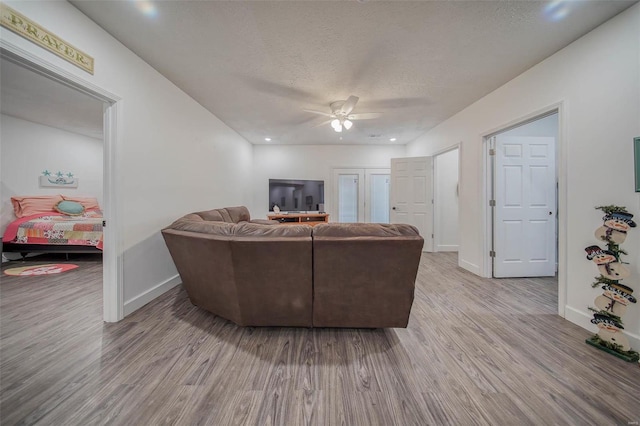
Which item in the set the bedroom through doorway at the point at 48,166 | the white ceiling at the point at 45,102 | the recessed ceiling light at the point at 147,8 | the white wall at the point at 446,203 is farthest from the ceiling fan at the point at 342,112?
the bedroom through doorway at the point at 48,166

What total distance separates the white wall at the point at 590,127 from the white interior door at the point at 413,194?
203cm

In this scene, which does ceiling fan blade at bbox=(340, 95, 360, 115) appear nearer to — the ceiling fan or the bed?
the ceiling fan

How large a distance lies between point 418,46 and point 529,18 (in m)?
0.80

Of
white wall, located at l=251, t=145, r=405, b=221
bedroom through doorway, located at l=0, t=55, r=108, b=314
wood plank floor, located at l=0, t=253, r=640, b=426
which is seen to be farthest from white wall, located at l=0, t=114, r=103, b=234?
white wall, located at l=251, t=145, r=405, b=221

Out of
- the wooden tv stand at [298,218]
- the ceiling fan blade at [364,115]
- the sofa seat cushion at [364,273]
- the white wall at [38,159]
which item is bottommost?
the sofa seat cushion at [364,273]

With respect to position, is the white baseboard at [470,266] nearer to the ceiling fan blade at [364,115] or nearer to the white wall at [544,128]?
the white wall at [544,128]

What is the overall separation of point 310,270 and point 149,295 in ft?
6.42

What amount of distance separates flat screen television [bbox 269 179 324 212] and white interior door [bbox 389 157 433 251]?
1965mm

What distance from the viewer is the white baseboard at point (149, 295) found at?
202 cm

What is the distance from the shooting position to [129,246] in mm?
2041

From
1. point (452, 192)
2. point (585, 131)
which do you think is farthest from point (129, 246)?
point (452, 192)

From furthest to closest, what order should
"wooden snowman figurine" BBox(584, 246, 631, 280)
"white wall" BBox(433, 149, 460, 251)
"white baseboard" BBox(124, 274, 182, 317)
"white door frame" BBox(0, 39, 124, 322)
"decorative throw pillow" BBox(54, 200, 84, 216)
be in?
"white wall" BBox(433, 149, 460, 251), "decorative throw pillow" BBox(54, 200, 84, 216), "white baseboard" BBox(124, 274, 182, 317), "white door frame" BBox(0, 39, 124, 322), "wooden snowman figurine" BBox(584, 246, 631, 280)

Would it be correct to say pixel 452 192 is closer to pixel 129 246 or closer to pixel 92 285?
pixel 129 246

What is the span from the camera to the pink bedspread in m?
3.48
